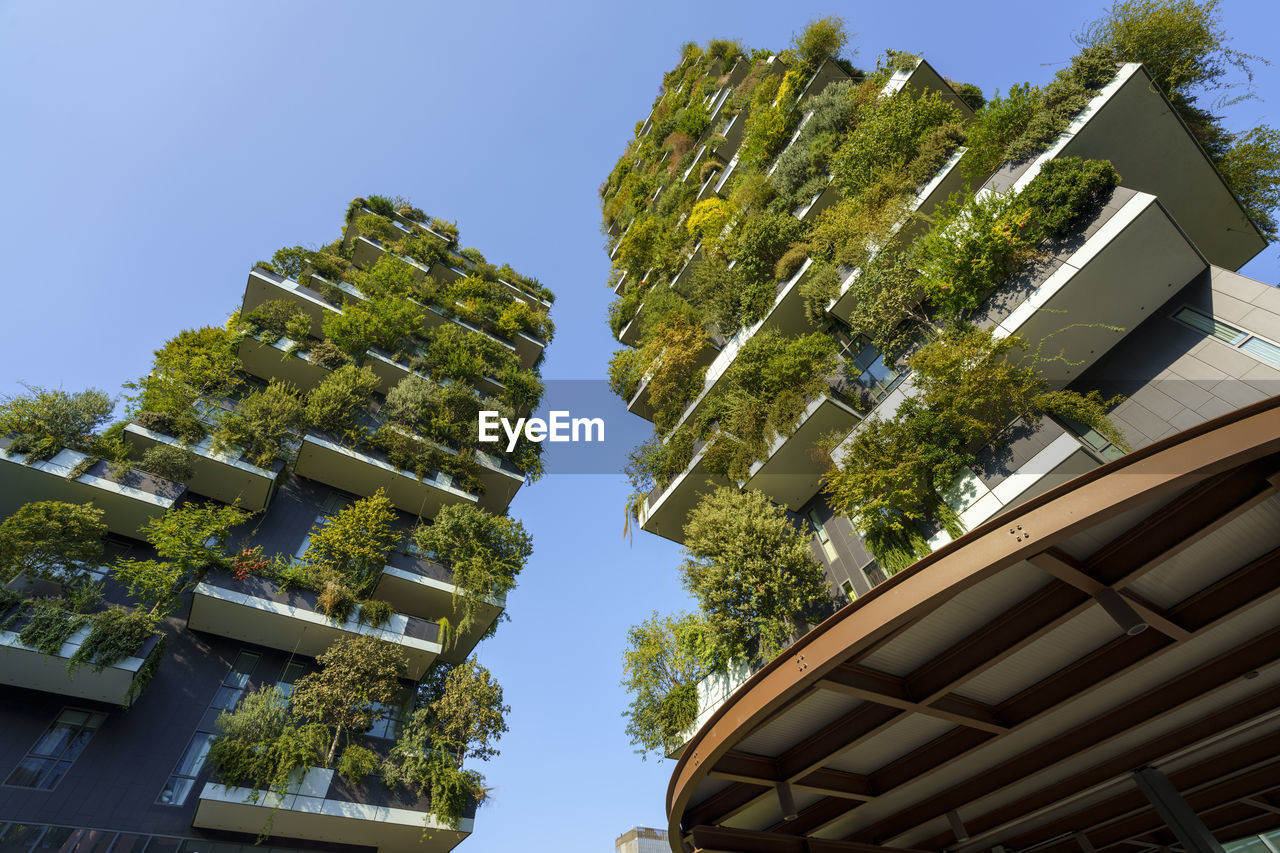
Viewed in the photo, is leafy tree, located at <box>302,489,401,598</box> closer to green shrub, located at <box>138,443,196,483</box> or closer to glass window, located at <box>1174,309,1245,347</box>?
green shrub, located at <box>138,443,196,483</box>

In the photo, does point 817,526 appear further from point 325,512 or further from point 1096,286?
point 325,512

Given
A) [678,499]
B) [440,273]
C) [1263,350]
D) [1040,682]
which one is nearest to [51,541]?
[678,499]

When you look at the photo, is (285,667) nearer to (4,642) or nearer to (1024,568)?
(4,642)

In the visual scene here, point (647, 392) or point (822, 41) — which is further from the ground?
point (822, 41)

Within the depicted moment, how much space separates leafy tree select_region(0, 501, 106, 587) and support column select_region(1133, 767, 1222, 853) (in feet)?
72.6

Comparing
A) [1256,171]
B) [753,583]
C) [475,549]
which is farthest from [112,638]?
[1256,171]

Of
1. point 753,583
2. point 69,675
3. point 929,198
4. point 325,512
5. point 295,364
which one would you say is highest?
point 295,364

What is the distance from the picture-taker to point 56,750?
41.7ft

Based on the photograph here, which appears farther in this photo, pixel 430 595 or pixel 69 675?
pixel 430 595

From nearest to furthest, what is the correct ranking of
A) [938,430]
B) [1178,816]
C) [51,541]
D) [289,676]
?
[1178,816] → [938,430] → [51,541] → [289,676]

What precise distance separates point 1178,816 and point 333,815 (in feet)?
54.0

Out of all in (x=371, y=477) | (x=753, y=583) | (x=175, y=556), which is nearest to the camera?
(x=753, y=583)

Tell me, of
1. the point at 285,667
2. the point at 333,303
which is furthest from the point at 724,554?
the point at 333,303

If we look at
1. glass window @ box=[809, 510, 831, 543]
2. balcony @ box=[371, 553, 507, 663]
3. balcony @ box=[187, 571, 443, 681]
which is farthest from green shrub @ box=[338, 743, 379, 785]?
glass window @ box=[809, 510, 831, 543]
